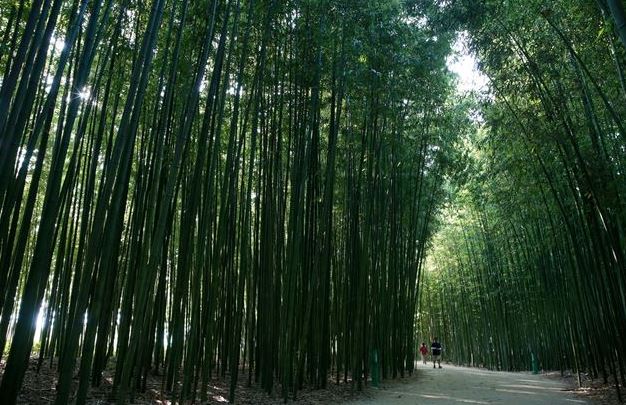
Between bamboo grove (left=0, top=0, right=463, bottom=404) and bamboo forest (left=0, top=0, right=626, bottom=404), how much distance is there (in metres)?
0.03

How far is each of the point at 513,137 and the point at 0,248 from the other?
610 cm

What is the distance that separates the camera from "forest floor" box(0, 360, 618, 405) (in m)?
4.10

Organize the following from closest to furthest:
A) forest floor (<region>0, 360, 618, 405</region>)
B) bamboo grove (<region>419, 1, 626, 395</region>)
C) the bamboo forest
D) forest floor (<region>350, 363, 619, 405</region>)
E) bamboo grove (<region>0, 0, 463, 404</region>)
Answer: bamboo grove (<region>0, 0, 463, 404</region>)
the bamboo forest
forest floor (<region>0, 360, 618, 405</region>)
bamboo grove (<region>419, 1, 626, 395</region>)
forest floor (<region>350, 363, 619, 405</region>)

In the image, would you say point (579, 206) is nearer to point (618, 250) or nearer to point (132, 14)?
point (618, 250)

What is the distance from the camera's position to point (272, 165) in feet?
18.2

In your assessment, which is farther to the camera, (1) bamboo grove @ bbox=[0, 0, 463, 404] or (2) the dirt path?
(2) the dirt path

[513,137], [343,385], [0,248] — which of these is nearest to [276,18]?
[0,248]

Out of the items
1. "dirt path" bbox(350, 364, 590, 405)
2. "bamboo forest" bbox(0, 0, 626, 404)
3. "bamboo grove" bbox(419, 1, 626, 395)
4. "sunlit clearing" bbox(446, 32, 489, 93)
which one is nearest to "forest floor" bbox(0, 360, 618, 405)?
"dirt path" bbox(350, 364, 590, 405)

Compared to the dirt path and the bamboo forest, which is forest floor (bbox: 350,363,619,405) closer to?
the dirt path

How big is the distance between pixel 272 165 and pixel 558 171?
378 centimetres

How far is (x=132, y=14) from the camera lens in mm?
4316

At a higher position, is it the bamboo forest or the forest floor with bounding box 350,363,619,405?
the bamboo forest

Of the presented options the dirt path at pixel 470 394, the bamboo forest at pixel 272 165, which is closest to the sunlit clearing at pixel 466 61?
the bamboo forest at pixel 272 165

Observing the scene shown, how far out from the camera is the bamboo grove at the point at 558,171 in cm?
486
